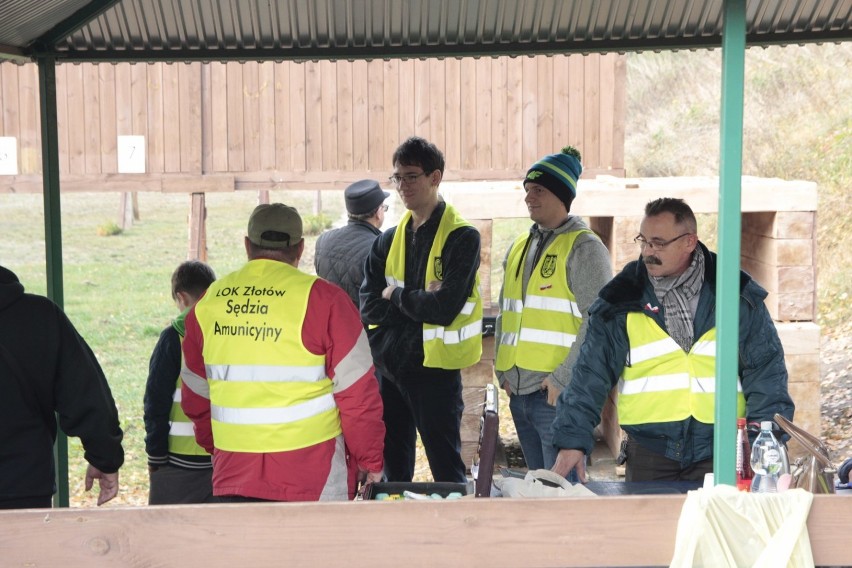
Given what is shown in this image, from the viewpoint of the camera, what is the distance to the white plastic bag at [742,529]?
9.20 feet

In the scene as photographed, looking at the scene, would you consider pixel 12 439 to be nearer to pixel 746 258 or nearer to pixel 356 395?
pixel 356 395

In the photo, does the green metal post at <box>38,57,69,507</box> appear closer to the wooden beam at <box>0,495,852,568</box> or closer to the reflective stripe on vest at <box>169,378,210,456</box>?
the reflective stripe on vest at <box>169,378,210,456</box>

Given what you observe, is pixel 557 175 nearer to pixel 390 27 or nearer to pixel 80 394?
pixel 390 27

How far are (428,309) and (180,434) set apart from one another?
Result: 1.33 m

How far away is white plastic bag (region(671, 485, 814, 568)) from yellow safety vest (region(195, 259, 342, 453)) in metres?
1.42

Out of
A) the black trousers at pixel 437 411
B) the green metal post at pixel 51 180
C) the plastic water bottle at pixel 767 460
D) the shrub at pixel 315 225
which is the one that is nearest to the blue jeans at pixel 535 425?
the black trousers at pixel 437 411

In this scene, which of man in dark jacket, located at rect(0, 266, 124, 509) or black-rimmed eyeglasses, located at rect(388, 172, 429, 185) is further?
black-rimmed eyeglasses, located at rect(388, 172, 429, 185)

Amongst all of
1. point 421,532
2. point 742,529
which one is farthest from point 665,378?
point 421,532

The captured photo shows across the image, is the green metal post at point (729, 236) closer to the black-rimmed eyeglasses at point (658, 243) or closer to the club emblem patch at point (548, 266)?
the black-rimmed eyeglasses at point (658, 243)

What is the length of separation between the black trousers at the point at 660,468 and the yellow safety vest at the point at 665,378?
14 centimetres

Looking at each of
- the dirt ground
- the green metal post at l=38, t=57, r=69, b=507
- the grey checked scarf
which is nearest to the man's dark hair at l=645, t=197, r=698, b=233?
the grey checked scarf

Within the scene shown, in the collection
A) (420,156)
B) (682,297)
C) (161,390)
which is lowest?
(161,390)

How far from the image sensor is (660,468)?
3.86 metres

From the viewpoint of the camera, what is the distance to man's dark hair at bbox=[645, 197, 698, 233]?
12.6 feet
